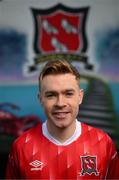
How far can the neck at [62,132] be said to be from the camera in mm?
1580

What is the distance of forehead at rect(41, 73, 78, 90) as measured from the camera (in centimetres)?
148

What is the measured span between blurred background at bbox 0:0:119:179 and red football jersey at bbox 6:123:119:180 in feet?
3.89

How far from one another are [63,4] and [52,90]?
1.46 metres

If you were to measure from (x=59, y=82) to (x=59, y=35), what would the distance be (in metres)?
1.41

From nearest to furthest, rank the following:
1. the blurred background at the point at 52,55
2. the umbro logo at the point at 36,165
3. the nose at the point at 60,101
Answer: the nose at the point at 60,101, the umbro logo at the point at 36,165, the blurred background at the point at 52,55

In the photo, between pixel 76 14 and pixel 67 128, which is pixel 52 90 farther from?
pixel 76 14

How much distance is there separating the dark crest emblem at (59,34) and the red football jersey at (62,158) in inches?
49.4

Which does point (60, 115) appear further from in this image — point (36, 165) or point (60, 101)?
point (36, 165)

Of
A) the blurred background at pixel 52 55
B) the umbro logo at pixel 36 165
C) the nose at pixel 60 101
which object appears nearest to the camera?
the nose at pixel 60 101

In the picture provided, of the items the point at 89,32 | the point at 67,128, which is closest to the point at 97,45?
the point at 89,32

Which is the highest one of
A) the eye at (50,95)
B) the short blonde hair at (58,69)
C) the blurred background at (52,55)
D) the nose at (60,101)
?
the blurred background at (52,55)

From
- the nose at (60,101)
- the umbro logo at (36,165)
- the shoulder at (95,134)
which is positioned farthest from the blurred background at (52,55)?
the nose at (60,101)

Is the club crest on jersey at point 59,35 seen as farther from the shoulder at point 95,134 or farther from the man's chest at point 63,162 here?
the man's chest at point 63,162

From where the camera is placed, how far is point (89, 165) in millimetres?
1573
